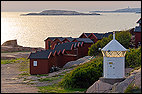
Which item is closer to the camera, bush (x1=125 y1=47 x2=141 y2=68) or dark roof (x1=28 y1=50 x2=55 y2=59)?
bush (x1=125 y1=47 x2=141 y2=68)

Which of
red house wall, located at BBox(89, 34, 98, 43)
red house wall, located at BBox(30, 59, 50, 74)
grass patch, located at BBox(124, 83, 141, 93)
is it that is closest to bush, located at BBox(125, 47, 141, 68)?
grass patch, located at BBox(124, 83, 141, 93)

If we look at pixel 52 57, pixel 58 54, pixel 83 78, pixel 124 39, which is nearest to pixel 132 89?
pixel 83 78

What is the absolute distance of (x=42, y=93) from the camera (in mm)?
21062

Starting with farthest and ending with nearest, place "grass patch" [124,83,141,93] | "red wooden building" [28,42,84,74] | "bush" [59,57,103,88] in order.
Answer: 1. "red wooden building" [28,42,84,74]
2. "bush" [59,57,103,88]
3. "grass patch" [124,83,141,93]

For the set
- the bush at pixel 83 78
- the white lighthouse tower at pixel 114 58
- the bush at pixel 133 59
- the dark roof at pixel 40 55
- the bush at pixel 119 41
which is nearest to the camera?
the white lighthouse tower at pixel 114 58

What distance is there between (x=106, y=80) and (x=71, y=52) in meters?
27.8

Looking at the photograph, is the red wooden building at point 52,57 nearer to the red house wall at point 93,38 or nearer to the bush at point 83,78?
the red house wall at point 93,38

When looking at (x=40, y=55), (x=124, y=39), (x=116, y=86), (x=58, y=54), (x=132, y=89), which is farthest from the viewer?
(x=58, y=54)

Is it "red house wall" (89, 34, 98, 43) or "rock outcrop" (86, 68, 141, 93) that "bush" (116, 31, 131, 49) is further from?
"rock outcrop" (86, 68, 141, 93)

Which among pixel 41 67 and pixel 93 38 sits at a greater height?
pixel 93 38

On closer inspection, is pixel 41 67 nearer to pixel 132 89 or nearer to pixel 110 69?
pixel 110 69

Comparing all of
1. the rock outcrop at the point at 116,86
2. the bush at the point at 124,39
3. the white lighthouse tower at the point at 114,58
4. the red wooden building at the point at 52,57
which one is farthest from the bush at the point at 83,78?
the bush at the point at 124,39

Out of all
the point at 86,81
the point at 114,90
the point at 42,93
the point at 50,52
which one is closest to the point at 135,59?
the point at 86,81

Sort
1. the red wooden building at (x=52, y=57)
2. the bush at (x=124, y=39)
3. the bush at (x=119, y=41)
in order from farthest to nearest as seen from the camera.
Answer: the bush at (x=119, y=41) → the bush at (x=124, y=39) → the red wooden building at (x=52, y=57)
